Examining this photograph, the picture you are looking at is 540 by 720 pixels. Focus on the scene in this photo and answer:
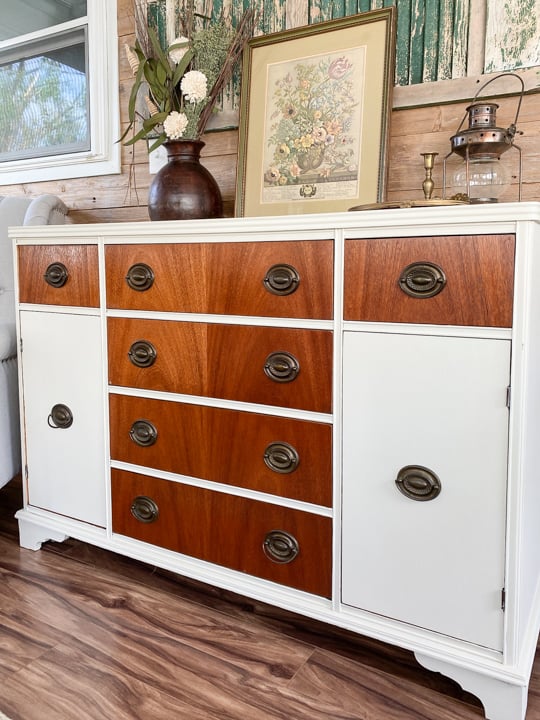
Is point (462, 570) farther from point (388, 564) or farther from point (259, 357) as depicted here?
point (259, 357)

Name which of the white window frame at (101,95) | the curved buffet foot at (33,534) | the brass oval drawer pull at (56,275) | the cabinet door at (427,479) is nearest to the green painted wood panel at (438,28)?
the white window frame at (101,95)

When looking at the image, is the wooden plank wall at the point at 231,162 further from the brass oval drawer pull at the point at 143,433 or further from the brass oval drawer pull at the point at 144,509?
the brass oval drawer pull at the point at 144,509

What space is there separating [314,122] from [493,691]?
1457 mm

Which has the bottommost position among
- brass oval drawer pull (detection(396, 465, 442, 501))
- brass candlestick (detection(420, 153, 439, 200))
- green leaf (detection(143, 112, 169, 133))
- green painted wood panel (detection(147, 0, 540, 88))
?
brass oval drawer pull (detection(396, 465, 442, 501))

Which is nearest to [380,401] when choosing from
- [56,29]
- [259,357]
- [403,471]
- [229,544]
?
[403,471]

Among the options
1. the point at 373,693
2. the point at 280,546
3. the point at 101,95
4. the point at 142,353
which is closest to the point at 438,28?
the point at 142,353

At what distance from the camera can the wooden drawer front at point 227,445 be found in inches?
53.3

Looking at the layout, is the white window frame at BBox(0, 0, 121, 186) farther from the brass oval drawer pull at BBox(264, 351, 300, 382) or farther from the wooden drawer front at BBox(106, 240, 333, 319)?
the brass oval drawer pull at BBox(264, 351, 300, 382)

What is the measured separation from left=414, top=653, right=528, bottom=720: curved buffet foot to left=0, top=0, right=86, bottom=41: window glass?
2422mm

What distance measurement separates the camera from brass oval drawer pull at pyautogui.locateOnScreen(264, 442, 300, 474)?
4.49ft

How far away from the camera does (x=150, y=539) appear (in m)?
1.64

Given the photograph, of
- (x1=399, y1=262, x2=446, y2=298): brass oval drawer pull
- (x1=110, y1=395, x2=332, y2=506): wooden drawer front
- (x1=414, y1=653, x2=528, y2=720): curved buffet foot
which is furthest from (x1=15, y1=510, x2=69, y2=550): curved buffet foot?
(x1=399, y1=262, x2=446, y2=298): brass oval drawer pull

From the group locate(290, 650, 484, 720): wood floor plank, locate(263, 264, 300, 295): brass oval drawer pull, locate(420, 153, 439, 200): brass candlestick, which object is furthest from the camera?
locate(420, 153, 439, 200): brass candlestick

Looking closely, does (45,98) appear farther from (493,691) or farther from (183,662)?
(493,691)
